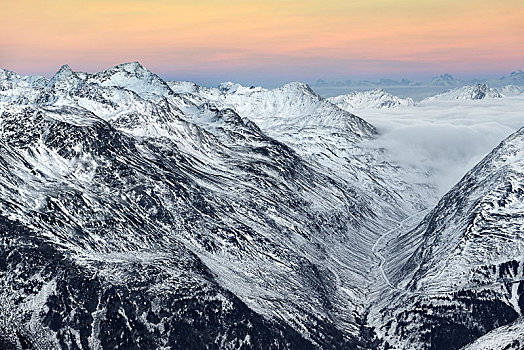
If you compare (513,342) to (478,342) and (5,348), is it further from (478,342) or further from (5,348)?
(5,348)

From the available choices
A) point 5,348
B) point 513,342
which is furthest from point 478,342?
point 5,348

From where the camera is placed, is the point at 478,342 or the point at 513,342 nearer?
the point at 513,342

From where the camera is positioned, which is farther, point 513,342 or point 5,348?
point 5,348
